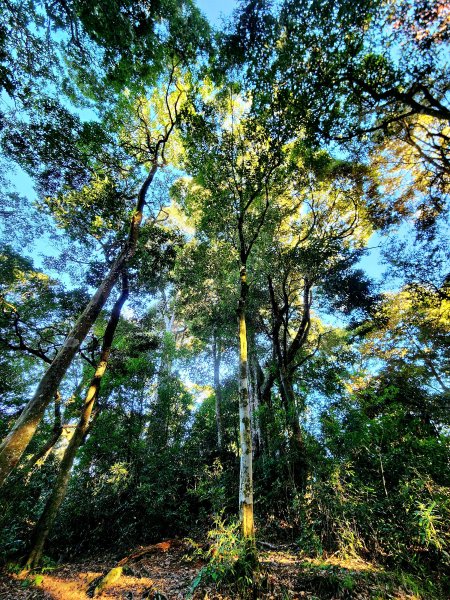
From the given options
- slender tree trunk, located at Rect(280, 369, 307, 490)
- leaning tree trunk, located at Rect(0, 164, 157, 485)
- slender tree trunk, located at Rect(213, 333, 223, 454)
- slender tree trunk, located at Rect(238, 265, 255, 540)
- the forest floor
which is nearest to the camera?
the forest floor

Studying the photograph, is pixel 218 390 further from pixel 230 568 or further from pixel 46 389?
pixel 230 568

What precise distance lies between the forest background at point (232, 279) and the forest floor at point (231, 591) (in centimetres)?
39

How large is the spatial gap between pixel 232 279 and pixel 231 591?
432 inches

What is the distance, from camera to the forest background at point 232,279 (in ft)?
20.3

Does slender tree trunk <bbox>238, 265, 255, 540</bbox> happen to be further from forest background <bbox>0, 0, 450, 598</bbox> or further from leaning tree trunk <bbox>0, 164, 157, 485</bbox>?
leaning tree trunk <bbox>0, 164, 157, 485</bbox>

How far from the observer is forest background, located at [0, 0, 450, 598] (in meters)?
6.19

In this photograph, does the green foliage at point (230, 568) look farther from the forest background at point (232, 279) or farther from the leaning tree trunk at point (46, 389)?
the leaning tree trunk at point (46, 389)

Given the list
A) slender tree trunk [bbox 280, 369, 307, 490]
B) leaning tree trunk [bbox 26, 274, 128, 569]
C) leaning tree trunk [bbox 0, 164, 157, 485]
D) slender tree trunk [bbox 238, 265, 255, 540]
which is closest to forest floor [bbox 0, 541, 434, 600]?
leaning tree trunk [bbox 26, 274, 128, 569]

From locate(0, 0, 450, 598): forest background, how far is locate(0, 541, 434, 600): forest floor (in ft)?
1.27

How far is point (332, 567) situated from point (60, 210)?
12.6m

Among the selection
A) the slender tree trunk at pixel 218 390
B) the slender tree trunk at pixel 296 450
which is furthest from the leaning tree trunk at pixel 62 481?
the slender tree trunk at pixel 218 390

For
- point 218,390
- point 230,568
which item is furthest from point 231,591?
point 218,390

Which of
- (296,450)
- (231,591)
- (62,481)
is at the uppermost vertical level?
(296,450)

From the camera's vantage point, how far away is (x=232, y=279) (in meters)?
13.5
